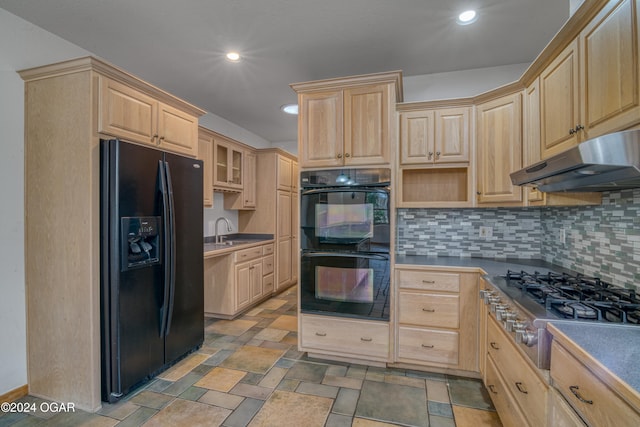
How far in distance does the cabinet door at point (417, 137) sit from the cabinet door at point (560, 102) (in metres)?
0.81

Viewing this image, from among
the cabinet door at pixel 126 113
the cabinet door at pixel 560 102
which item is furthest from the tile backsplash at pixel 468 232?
the cabinet door at pixel 126 113

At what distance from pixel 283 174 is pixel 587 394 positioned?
4218 millimetres

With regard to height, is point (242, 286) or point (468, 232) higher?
point (468, 232)

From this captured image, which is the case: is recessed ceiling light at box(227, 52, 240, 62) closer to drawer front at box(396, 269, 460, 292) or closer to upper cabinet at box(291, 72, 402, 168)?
upper cabinet at box(291, 72, 402, 168)

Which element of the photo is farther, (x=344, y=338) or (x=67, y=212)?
(x=344, y=338)

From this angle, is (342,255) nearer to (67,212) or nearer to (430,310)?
(430,310)

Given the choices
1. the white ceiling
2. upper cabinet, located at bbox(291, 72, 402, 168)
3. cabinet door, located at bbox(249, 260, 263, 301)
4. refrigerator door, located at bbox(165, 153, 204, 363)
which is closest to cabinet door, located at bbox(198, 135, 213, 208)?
the white ceiling

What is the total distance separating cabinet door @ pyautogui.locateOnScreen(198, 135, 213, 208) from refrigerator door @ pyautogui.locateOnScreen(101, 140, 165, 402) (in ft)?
4.24

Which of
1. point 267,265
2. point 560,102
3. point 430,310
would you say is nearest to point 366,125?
point 560,102

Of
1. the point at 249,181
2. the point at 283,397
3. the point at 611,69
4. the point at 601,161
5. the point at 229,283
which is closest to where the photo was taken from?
the point at 601,161

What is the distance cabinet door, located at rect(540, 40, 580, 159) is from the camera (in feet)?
5.13

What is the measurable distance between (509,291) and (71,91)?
2897 mm

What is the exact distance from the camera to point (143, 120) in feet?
7.33

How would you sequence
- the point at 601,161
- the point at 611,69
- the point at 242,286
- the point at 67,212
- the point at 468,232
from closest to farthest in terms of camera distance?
the point at 601,161
the point at 611,69
the point at 67,212
the point at 468,232
the point at 242,286
